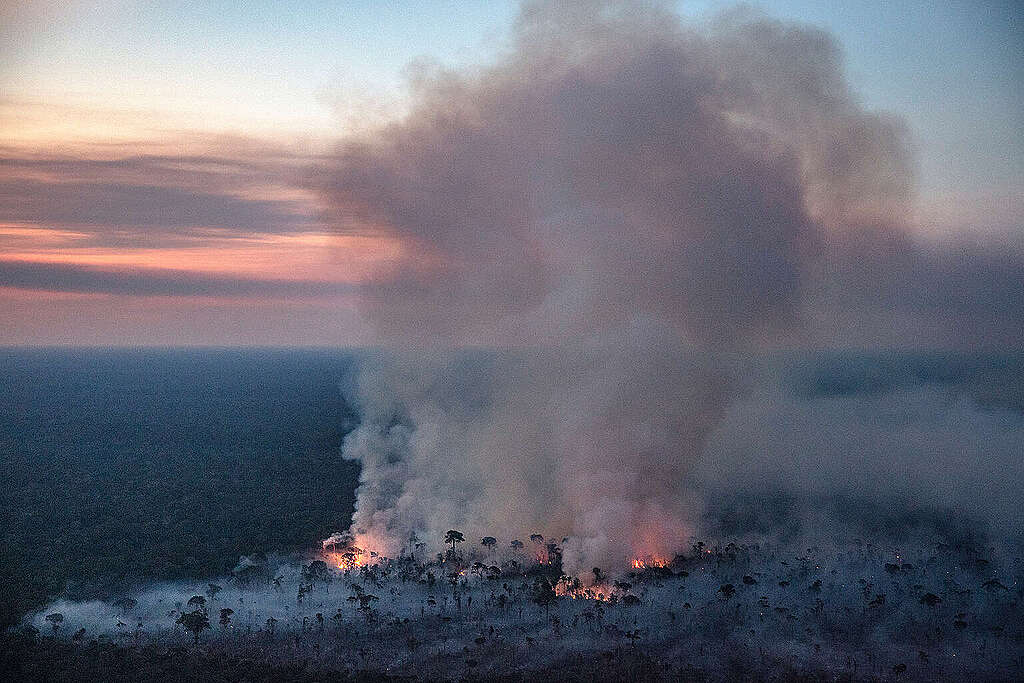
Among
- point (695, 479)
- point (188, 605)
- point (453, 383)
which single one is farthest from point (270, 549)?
point (453, 383)

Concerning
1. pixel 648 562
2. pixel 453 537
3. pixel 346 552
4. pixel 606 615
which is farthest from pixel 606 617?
pixel 346 552

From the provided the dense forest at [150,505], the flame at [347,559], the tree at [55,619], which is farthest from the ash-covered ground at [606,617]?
the dense forest at [150,505]

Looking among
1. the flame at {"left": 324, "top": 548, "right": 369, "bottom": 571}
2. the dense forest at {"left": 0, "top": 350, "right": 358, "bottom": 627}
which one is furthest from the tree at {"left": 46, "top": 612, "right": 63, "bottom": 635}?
the flame at {"left": 324, "top": 548, "right": 369, "bottom": 571}

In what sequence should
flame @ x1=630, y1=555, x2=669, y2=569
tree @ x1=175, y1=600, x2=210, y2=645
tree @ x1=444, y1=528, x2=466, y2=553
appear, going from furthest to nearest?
tree @ x1=444, y1=528, x2=466, y2=553, flame @ x1=630, y1=555, x2=669, y2=569, tree @ x1=175, y1=600, x2=210, y2=645

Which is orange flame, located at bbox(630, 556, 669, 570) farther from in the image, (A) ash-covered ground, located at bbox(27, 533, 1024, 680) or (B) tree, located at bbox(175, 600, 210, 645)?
(B) tree, located at bbox(175, 600, 210, 645)

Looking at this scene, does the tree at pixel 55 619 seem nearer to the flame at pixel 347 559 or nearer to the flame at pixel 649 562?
the flame at pixel 347 559

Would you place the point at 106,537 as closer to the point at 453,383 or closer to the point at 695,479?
the point at 695,479
